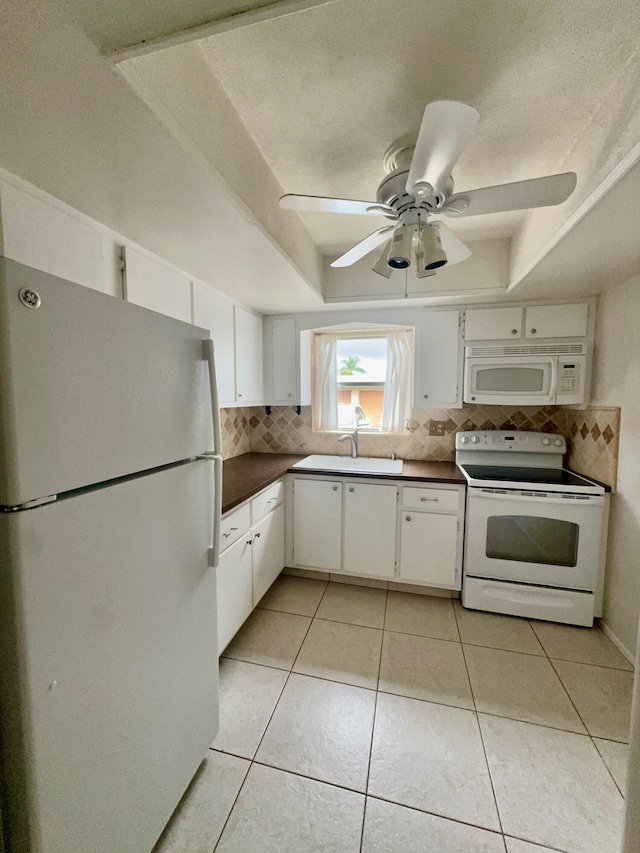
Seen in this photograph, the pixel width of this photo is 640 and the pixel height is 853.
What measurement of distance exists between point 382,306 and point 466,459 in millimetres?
1385

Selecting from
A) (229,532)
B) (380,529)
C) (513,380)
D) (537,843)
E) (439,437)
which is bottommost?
(537,843)

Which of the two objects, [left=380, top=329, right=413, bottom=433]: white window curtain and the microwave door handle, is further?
[left=380, top=329, right=413, bottom=433]: white window curtain

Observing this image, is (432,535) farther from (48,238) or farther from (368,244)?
(48,238)

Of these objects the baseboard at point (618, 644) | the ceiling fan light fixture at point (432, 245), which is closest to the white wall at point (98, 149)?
the ceiling fan light fixture at point (432, 245)

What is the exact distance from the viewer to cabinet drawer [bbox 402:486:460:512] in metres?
2.24

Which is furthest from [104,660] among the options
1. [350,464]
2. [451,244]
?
[350,464]

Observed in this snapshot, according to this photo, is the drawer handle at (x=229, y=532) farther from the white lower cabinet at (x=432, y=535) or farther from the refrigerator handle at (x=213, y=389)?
the white lower cabinet at (x=432, y=535)

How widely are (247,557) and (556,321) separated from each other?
8.54ft

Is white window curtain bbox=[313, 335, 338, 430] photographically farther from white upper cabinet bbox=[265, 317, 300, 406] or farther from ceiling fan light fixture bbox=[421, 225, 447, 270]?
ceiling fan light fixture bbox=[421, 225, 447, 270]

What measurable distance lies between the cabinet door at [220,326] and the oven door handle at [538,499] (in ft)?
5.95

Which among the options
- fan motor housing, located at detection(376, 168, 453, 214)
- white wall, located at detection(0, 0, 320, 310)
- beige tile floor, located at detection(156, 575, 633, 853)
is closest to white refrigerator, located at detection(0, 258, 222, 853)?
beige tile floor, located at detection(156, 575, 633, 853)

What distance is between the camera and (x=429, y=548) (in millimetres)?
2301

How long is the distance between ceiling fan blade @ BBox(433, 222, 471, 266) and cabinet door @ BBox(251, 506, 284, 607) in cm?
185

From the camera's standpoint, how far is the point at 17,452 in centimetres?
62
